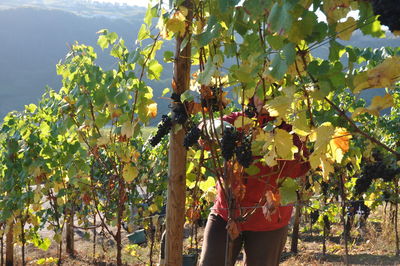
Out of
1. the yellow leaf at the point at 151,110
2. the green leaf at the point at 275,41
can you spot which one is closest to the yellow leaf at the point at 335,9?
the green leaf at the point at 275,41

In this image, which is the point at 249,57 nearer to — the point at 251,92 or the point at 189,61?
the point at 251,92

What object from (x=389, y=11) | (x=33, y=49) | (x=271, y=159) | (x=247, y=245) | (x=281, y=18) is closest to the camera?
(x=389, y=11)

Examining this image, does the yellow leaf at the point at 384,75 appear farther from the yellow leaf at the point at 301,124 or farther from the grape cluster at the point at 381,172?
the grape cluster at the point at 381,172

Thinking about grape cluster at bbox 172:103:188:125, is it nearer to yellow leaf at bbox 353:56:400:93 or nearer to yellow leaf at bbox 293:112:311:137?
yellow leaf at bbox 293:112:311:137

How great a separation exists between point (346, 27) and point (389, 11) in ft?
1.19

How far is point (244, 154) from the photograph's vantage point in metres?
1.47

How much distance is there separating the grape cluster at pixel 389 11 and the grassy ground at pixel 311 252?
197 inches

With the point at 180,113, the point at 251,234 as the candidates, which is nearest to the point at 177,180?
the point at 180,113

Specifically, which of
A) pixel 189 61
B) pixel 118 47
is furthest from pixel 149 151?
pixel 189 61

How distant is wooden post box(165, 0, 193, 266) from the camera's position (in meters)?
1.85

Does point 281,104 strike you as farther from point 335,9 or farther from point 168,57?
A: point 168,57

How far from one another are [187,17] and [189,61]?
22 centimetres

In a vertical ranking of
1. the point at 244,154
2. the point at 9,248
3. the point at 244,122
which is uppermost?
the point at 244,122

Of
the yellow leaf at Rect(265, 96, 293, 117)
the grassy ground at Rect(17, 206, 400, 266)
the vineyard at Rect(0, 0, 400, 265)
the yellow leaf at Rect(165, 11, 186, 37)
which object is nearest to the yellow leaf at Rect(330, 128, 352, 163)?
the vineyard at Rect(0, 0, 400, 265)
